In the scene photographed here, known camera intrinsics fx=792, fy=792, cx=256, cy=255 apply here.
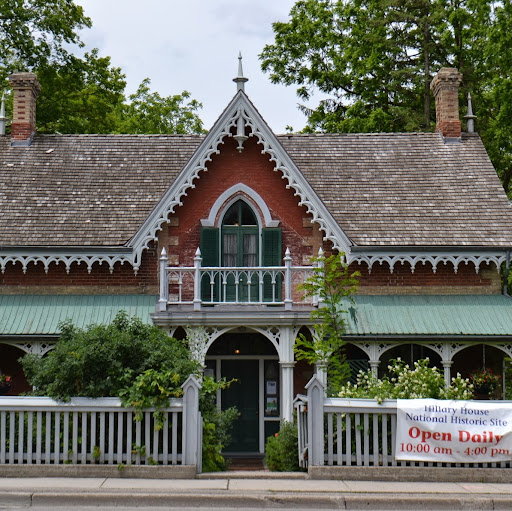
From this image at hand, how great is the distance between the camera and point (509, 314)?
1789cm

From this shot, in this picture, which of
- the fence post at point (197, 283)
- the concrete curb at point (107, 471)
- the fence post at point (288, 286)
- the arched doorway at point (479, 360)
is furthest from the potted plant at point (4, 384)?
the arched doorway at point (479, 360)

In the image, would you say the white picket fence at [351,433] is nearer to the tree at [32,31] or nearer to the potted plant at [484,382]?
the potted plant at [484,382]

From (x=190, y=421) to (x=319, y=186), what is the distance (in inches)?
384

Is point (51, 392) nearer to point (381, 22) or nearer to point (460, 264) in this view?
point (460, 264)

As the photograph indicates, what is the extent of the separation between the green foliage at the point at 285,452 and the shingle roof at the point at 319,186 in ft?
20.8

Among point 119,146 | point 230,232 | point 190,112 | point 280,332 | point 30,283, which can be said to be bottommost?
point 280,332

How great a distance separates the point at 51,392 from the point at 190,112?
33.5 metres

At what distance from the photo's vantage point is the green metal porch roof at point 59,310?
17.5 m

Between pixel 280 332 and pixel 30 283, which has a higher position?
pixel 30 283

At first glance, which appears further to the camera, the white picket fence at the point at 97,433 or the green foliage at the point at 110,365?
the green foliage at the point at 110,365

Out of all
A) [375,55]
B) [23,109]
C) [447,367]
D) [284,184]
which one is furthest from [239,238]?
[375,55]

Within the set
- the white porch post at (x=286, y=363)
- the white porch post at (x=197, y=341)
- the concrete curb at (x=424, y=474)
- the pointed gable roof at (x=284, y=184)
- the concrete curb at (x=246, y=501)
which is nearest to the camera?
the concrete curb at (x=246, y=501)

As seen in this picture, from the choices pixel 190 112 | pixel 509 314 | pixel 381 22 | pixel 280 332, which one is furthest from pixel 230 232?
pixel 190 112

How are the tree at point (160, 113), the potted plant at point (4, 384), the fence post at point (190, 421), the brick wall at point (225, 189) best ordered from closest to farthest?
the fence post at point (190, 421)
the potted plant at point (4, 384)
the brick wall at point (225, 189)
the tree at point (160, 113)
